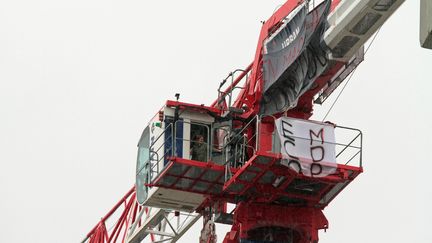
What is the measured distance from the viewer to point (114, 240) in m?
38.6

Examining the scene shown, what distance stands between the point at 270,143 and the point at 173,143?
3.14 m

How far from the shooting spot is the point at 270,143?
80.6 ft

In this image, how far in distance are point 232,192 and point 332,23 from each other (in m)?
6.67

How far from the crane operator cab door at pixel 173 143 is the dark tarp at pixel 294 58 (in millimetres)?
2062

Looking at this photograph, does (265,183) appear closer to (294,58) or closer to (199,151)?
(199,151)

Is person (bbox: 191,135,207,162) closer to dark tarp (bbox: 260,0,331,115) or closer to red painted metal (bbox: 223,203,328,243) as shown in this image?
red painted metal (bbox: 223,203,328,243)

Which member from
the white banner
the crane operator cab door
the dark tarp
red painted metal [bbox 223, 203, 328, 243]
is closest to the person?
the crane operator cab door

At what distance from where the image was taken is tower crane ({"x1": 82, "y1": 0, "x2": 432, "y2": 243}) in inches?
913

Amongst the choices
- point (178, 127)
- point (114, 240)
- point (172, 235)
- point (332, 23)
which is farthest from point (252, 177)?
point (114, 240)

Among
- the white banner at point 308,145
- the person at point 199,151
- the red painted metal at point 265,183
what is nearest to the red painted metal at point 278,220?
the red painted metal at point 265,183

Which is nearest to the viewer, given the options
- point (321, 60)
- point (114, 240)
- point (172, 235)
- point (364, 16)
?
point (364, 16)

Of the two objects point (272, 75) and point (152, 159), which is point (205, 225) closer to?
point (152, 159)

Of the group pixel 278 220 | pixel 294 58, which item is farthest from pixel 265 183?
pixel 294 58

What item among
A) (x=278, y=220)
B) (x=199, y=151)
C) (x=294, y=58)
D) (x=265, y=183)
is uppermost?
(x=294, y=58)
